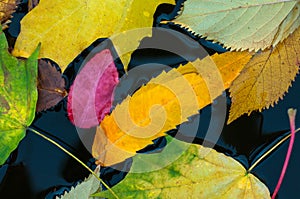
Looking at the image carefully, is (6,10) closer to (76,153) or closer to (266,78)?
(76,153)

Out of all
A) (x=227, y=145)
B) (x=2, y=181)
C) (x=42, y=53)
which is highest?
(x=42, y=53)

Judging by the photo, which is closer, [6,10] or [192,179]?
[192,179]

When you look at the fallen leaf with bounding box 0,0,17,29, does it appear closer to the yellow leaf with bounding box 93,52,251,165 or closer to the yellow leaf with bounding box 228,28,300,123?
the yellow leaf with bounding box 93,52,251,165

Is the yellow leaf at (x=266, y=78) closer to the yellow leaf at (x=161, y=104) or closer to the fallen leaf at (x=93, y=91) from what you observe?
the yellow leaf at (x=161, y=104)

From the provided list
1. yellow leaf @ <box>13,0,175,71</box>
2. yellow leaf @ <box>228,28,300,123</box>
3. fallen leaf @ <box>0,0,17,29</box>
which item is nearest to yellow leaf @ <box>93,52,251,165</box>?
yellow leaf @ <box>228,28,300,123</box>

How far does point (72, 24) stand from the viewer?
3.16 feet

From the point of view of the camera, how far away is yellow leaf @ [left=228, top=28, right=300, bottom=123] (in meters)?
0.97

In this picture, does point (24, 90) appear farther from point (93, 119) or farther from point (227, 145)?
point (227, 145)

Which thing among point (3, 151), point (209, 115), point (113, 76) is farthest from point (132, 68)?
point (3, 151)

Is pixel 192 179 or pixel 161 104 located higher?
pixel 161 104

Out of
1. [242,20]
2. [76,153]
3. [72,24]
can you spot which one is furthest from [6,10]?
[242,20]

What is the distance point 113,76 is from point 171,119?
15 centimetres

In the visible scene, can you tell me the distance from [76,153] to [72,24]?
25 cm

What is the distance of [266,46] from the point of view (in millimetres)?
974
